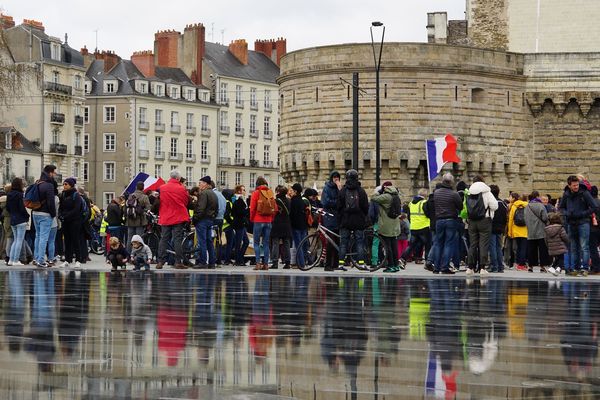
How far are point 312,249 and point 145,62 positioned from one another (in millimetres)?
76910

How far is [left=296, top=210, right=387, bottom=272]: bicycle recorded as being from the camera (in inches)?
989

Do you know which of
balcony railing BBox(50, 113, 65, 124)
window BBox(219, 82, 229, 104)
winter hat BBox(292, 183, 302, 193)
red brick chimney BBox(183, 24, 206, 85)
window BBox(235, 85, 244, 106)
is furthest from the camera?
window BBox(235, 85, 244, 106)

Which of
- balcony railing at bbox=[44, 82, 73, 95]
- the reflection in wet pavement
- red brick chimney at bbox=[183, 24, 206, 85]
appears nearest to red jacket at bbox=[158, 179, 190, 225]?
the reflection in wet pavement

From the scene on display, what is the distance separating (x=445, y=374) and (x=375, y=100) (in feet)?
128

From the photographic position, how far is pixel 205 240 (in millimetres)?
25672

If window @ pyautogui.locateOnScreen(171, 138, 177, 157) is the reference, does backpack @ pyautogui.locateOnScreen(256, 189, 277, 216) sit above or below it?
below

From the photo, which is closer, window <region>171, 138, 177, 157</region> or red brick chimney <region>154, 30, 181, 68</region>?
red brick chimney <region>154, 30, 181, 68</region>

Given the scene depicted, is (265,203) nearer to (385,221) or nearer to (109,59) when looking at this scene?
(385,221)

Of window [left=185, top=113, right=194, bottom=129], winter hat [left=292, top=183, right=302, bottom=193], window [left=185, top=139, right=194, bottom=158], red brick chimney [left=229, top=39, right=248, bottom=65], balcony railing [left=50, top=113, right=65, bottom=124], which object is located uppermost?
red brick chimney [left=229, top=39, right=248, bottom=65]

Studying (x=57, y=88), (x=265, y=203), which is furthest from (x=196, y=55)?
(x=265, y=203)

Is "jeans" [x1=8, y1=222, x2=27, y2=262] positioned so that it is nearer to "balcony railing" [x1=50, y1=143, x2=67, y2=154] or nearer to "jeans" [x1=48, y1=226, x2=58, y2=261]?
"jeans" [x1=48, y1=226, x2=58, y2=261]

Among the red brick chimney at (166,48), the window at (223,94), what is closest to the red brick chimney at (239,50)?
the window at (223,94)

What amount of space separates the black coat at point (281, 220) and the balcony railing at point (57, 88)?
220ft

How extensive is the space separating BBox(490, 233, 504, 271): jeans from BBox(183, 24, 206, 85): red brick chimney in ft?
258
